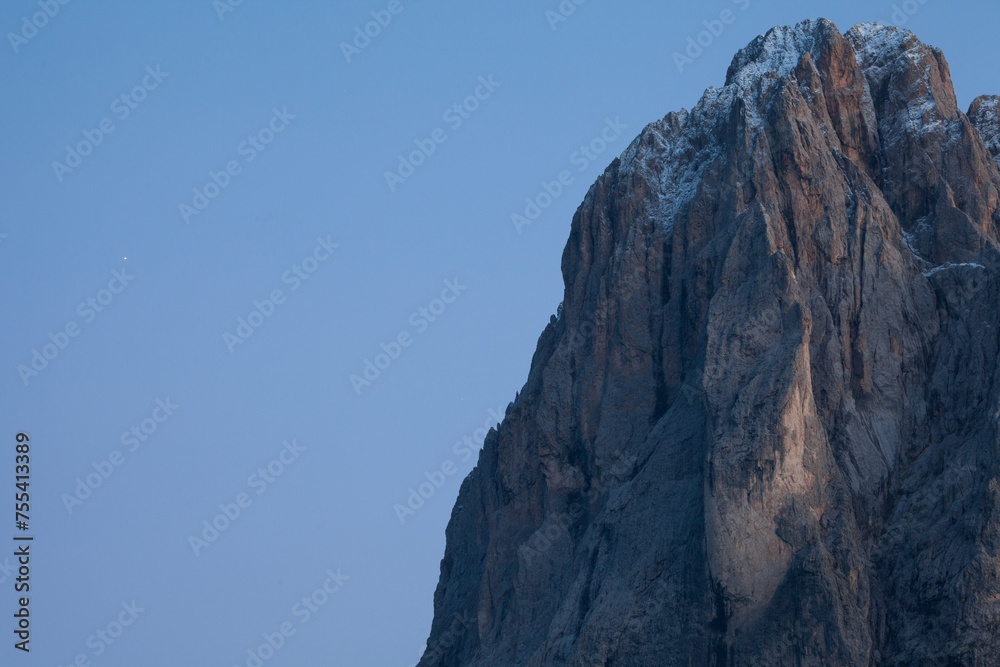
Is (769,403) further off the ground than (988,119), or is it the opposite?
(988,119)

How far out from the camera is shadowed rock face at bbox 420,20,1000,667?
233 ft

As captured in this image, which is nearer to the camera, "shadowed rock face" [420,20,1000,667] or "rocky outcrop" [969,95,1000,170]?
"shadowed rock face" [420,20,1000,667]

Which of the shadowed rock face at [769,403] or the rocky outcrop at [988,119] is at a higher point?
the rocky outcrop at [988,119]

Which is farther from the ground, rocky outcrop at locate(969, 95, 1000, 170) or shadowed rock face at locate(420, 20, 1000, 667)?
rocky outcrop at locate(969, 95, 1000, 170)

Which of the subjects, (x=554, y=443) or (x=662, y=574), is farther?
(x=554, y=443)

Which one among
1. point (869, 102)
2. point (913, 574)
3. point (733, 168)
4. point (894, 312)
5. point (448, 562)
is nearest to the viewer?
point (913, 574)

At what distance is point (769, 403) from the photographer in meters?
74.6

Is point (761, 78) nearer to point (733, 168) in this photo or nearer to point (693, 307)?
point (733, 168)

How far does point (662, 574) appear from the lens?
74062 millimetres

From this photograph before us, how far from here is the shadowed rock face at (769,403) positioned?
7100cm

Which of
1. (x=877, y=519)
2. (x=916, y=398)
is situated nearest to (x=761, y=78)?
(x=916, y=398)

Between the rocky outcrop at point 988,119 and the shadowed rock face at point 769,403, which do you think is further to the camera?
the rocky outcrop at point 988,119

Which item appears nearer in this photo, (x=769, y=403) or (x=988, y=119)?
(x=769, y=403)

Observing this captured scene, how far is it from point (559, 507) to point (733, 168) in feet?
71.1
